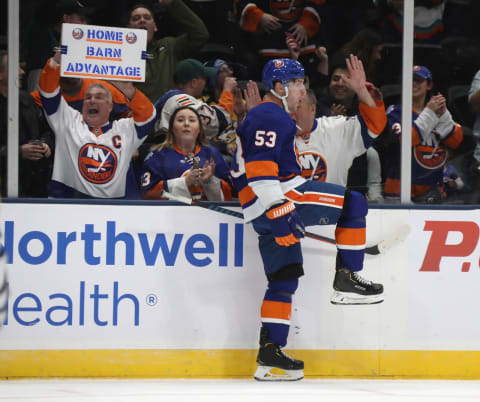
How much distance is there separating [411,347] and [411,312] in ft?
0.57

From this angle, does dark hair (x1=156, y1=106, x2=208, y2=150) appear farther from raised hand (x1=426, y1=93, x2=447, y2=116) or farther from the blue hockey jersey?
raised hand (x1=426, y1=93, x2=447, y2=116)

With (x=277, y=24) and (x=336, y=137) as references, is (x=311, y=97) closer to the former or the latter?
(x=336, y=137)

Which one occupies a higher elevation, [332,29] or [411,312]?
[332,29]

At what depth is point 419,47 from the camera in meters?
4.63

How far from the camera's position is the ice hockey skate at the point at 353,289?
407 centimetres

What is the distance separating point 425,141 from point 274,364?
1462 mm

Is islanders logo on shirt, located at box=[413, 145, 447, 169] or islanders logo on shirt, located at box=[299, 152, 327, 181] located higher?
islanders logo on shirt, located at box=[413, 145, 447, 169]

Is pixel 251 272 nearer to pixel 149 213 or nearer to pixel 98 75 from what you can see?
pixel 149 213

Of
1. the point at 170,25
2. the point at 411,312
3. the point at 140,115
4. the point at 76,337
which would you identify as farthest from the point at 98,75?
the point at 411,312

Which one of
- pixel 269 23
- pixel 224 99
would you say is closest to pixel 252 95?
pixel 224 99

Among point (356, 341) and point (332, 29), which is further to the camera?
point (332, 29)

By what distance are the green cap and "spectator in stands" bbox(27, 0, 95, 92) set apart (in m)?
0.54

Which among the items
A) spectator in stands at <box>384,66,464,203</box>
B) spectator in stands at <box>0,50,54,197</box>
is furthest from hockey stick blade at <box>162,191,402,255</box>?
spectator in stands at <box>0,50,54,197</box>

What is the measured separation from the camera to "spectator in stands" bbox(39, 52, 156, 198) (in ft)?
13.9
